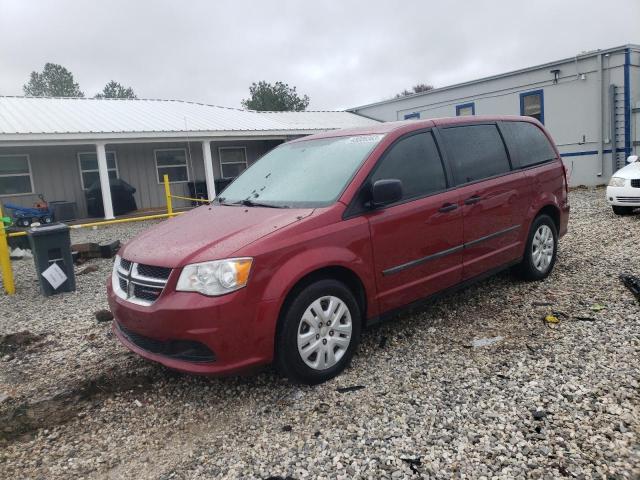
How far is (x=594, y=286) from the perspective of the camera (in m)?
5.03

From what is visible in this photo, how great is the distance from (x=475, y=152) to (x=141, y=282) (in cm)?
312

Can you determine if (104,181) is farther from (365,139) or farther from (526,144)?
(526,144)

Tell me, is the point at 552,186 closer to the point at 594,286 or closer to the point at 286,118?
the point at 594,286

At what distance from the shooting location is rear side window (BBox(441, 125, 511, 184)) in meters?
4.35

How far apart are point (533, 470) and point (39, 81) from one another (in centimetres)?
7306

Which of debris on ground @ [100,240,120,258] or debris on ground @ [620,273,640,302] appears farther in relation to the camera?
debris on ground @ [100,240,120,258]

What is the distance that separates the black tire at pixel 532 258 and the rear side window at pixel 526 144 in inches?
24.5

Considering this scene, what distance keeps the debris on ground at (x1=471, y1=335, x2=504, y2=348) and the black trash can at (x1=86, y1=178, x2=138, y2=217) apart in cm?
1446

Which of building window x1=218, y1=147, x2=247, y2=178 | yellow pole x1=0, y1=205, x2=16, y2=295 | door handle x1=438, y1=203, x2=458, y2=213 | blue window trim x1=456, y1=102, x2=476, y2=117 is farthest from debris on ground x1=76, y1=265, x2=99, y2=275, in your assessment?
blue window trim x1=456, y1=102, x2=476, y2=117

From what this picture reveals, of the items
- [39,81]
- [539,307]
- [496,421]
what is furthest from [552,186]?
[39,81]

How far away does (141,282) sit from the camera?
3.28m

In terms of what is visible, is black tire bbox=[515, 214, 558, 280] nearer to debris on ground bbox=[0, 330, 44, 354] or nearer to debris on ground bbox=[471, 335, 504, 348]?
debris on ground bbox=[471, 335, 504, 348]

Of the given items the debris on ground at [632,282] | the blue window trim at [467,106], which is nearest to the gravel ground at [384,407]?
the debris on ground at [632,282]

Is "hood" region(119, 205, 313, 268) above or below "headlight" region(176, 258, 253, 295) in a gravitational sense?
above
